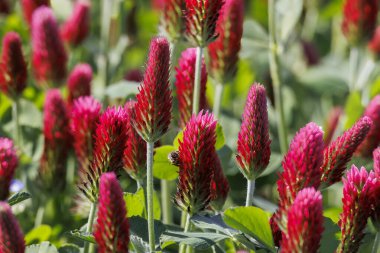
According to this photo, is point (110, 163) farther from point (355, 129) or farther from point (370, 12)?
point (370, 12)

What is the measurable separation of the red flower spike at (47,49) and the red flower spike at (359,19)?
1226mm

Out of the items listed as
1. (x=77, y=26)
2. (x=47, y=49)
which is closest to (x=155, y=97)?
(x=47, y=49)

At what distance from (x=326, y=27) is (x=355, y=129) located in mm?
3693

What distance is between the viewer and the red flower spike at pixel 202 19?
84.2 inches

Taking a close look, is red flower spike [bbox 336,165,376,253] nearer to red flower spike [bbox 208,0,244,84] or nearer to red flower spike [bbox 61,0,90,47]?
red flower spike [bbox 208,0,244,84]

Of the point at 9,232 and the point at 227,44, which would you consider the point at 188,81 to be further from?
the point at 9,232

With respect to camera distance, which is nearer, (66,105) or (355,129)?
(355,129)

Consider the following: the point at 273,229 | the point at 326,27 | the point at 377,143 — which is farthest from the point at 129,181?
the point at 326,27

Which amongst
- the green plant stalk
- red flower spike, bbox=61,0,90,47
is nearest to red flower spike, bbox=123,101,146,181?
the green plant stalk

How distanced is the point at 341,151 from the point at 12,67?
1.23m

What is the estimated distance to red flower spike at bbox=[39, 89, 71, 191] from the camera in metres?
2.62

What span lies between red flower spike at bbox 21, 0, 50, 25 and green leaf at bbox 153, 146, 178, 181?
3.94 ft

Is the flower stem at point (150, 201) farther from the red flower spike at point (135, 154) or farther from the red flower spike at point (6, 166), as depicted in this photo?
the red flower spike at point (6, 166)

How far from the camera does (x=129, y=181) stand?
118 inches
